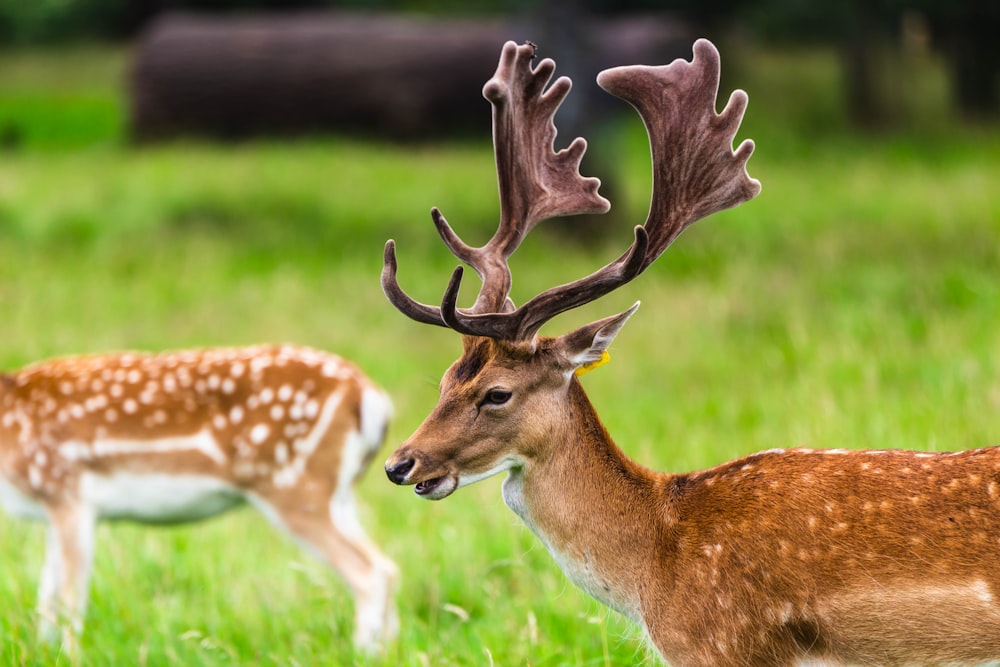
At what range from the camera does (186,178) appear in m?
14.9

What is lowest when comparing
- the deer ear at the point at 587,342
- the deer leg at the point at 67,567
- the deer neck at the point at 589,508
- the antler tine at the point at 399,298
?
the deer leg at the point at 67,567

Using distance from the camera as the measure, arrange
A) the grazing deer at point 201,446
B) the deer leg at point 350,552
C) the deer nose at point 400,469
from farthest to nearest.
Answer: the grazing deer at point 201,446
the deer leg at point 350,552
the deer nose at point 400,469

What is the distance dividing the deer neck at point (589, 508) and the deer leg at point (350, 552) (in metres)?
1.51

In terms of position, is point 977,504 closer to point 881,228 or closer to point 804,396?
point 804,396

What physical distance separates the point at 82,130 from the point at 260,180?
308 inches

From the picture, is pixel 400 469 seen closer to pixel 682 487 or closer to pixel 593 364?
pixel 593 364

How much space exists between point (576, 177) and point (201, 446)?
87.6 inches

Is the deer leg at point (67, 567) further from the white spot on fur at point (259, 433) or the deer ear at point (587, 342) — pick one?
the deer ear at point (587, 342)

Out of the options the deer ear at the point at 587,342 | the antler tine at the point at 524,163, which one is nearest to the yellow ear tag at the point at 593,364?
the deer ear at the point at 587,342

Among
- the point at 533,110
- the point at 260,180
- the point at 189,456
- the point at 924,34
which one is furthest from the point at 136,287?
the point at 924,34

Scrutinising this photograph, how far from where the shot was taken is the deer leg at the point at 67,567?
472 centimetres

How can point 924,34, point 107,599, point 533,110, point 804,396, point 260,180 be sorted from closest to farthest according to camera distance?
point 533,110
point 107,599
point 804,396
point 260,180
point 924,34

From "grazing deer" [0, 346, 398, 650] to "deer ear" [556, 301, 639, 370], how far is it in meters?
2.06

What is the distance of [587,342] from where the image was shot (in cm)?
333
